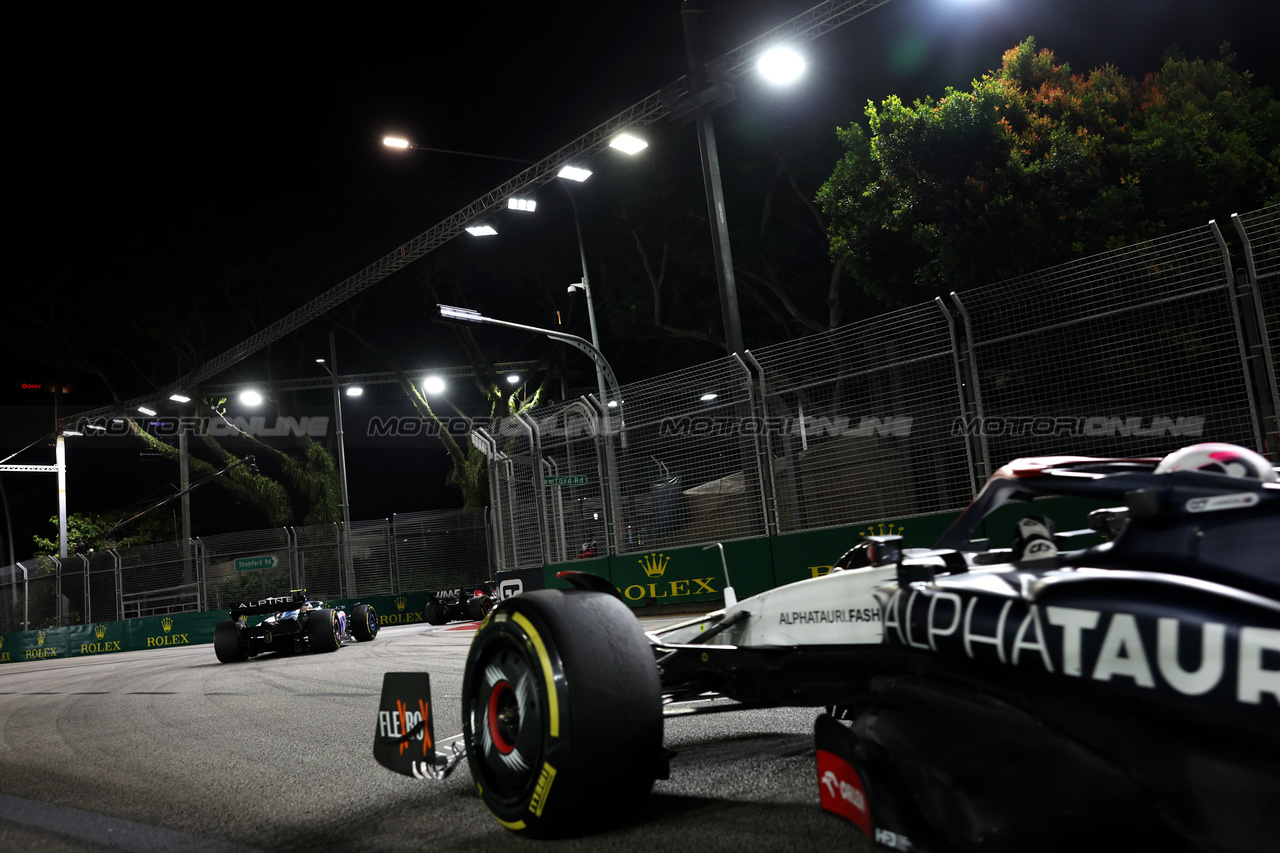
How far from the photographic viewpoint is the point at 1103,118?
14.9m

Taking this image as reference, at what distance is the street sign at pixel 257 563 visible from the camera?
24.1 meters

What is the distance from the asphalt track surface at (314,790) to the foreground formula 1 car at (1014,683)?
305mm

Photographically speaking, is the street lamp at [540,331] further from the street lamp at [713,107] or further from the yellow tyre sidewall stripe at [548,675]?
the yellow tyre sidewall stripe at [548,675]

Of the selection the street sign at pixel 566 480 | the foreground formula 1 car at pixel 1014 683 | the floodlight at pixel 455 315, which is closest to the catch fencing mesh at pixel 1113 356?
the foreground formula 1 car at pixel 1014 683

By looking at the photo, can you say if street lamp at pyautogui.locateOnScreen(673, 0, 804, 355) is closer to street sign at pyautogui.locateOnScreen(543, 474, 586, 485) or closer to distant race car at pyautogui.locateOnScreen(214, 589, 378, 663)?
street sign at pyautogui.locateOnScreen(543, 474, 586, 485)

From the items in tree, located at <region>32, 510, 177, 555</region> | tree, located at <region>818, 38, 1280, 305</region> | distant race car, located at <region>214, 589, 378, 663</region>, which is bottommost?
distant race car, located at <region>214, 589, 378, 663</region>

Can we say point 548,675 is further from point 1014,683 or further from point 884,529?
point 884,529

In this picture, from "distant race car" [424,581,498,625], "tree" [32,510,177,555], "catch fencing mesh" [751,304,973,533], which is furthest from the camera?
"tree" [32,510,177,555]

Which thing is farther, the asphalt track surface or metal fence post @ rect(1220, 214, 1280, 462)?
metal fence post @ rect(1220, 214, 1280, 462)

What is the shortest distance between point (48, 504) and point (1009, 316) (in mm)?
49385

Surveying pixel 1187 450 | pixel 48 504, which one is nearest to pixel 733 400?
pixel 1187 450

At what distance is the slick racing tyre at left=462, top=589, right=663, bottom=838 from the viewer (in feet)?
8.07

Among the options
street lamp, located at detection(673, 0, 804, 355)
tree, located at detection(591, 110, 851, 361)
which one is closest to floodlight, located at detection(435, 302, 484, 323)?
street lamp, located at detection(673, 0, 804, 355)

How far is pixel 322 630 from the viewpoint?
13.8 m
